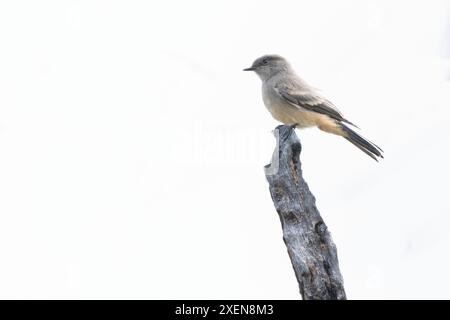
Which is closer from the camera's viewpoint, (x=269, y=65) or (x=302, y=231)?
(x=302, y=231)

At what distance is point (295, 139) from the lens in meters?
7.55

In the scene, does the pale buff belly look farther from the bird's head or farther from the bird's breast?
the bird's head

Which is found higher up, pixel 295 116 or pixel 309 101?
pixel 309 101

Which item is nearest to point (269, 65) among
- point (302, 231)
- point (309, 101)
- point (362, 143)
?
point (309, 101)

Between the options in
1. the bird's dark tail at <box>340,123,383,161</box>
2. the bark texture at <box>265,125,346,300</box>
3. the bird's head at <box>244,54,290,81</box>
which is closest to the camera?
the bark texture at <box>265,125,346,300</box>

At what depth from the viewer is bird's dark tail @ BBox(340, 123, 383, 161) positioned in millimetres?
9172

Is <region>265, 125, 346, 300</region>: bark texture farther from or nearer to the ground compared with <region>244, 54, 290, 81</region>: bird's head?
nearer to the ground

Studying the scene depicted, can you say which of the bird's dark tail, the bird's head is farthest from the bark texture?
the bird's head

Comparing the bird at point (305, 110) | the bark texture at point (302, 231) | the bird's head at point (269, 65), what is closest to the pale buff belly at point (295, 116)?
the bird at point (305, 110)

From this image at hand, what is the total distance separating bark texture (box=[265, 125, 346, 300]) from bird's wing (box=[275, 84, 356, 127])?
245cm

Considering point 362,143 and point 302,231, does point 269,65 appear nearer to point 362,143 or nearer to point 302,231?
point 362,143

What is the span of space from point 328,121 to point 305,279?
11.2 feet

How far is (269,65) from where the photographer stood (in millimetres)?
11180

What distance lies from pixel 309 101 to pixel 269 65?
1529mm
